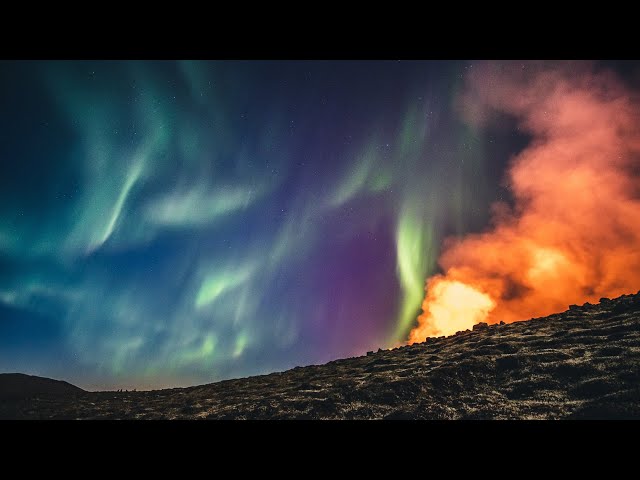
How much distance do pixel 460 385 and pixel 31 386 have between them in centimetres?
4870

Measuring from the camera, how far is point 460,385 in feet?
72.1

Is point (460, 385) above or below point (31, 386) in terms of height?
below

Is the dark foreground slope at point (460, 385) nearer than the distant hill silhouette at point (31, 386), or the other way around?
the dark foreground slope at point (460, 385)

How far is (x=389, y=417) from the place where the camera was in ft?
61.2

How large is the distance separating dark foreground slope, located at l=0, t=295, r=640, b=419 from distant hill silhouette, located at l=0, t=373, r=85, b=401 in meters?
9.28

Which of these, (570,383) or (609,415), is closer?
(609,415)

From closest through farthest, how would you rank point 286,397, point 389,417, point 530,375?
point 389,417
point 530,375
point 286,397

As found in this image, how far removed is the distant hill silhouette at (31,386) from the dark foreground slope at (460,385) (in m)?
9.28

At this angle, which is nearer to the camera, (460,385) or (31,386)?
(460,385)

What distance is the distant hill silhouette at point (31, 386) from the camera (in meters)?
42.0
